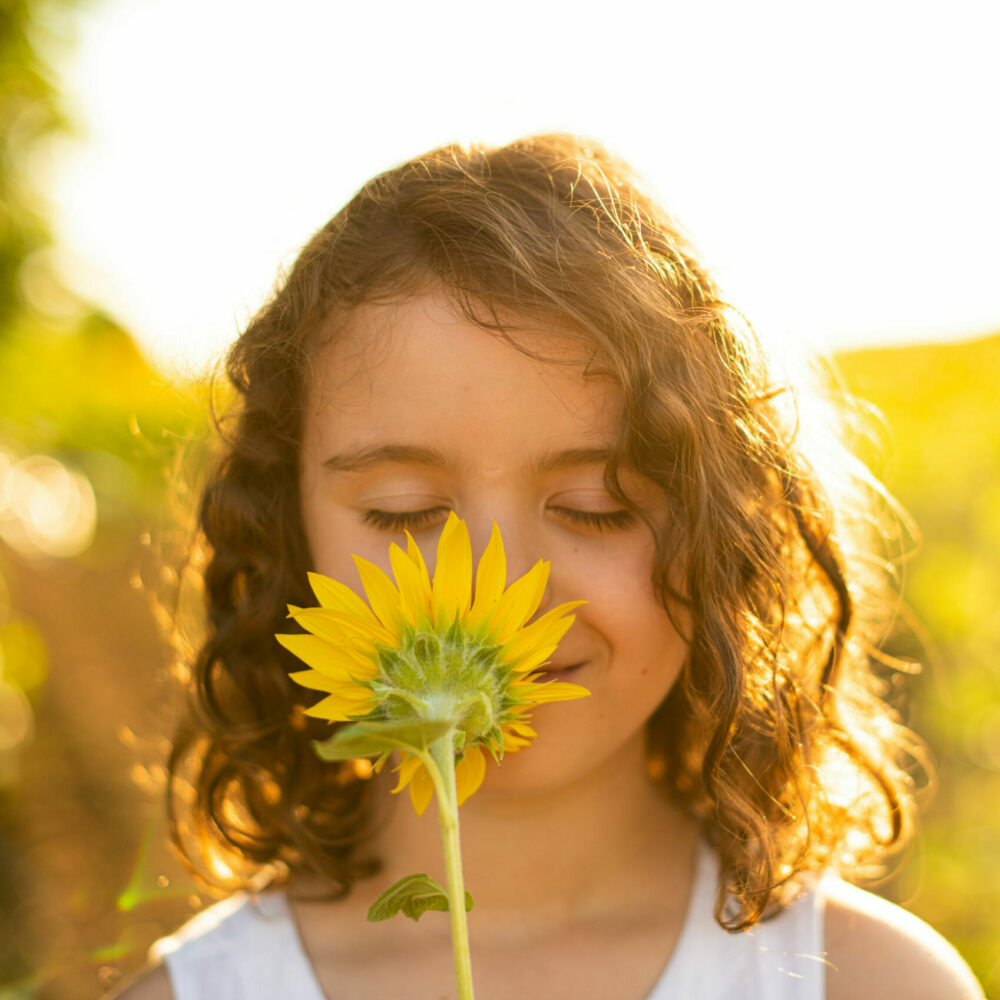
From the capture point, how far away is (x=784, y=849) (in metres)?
1.38

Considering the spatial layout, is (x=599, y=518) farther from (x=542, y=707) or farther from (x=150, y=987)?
(x=150, y=987)

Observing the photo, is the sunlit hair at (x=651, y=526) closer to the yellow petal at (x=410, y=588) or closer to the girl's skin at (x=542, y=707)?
the girl's skin at (x=542, y=707)

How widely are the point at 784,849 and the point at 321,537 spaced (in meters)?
0.75

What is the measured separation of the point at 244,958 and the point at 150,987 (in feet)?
0.44

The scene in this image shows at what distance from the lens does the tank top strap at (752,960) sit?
1.33 meters

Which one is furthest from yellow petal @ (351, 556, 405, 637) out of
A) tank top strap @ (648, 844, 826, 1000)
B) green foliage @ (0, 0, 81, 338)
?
green foliage @ (0, 0, 81, 338)

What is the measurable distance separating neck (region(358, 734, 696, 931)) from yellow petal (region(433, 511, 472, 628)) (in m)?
0.60

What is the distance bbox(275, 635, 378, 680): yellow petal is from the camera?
829 millimetres

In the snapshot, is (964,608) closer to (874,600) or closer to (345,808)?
(874,600)

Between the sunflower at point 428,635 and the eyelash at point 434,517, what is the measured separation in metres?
0.31

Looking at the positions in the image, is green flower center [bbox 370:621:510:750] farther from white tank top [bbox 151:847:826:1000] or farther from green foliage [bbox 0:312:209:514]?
green foliage [bbox 0:312:209:514]

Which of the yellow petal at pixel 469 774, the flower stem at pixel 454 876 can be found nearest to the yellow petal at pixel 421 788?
the yellow petal at pixel 469 774

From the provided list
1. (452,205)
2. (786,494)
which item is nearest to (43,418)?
(452,205)

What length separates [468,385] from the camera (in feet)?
3.66
